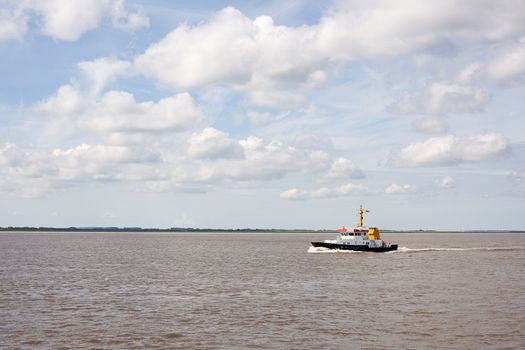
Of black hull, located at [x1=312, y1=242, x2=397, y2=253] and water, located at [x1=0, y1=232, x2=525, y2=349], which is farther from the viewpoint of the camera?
black hull, located at [x1=312, y1=242, x2=397, y2=253]

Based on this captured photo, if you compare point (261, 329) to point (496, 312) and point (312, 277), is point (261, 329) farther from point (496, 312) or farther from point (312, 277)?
point (312, 277)

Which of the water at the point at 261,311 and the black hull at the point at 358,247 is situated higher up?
the black hull at the point at 358,247

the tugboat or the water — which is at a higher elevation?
the tugboat

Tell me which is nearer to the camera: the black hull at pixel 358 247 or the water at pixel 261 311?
the water at pixel 261 311

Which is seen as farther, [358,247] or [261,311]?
[358,247]

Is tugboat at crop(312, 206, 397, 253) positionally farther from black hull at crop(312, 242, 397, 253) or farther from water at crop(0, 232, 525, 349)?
water at crop(0, 232, 525, 349)

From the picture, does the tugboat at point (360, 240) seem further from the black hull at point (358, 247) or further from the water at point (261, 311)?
the water at point (261, 311)

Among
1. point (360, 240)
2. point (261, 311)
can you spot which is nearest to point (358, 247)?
point (360, 240)

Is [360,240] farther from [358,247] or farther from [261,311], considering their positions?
[261,311]

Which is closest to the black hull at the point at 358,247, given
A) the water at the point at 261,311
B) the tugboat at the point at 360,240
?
the tugboat at the point at 360,240

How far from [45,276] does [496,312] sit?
164 feet

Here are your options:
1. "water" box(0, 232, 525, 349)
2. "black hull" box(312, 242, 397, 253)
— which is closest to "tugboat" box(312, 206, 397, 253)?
"black hull" box(312, 242, 397, 253)

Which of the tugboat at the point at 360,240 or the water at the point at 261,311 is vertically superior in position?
→ the tugboat at the point at 360,240

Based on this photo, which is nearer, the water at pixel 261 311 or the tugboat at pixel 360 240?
the water at pixel 261 311
